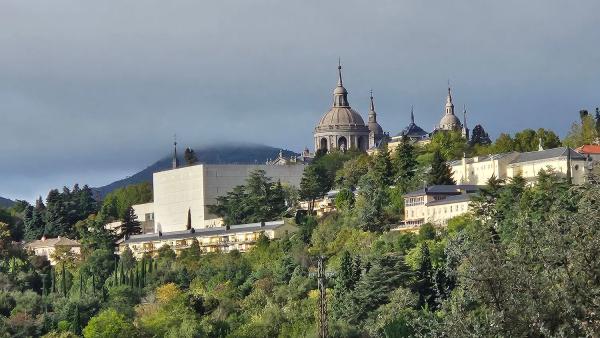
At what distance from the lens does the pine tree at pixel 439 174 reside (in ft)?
252

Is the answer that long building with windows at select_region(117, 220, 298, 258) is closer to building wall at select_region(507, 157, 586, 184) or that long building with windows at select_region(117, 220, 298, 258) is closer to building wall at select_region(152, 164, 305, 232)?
building wall at select_region(152, 164, 305, 232)

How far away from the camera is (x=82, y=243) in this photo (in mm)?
89375

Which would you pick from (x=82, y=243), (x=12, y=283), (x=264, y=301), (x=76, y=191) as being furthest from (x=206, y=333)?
(x=76, y=191)

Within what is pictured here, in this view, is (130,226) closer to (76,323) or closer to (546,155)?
(76,323)

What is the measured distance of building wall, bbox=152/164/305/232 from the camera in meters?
90.1

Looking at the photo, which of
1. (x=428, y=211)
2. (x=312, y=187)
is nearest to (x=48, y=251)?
(x=312, y=187)

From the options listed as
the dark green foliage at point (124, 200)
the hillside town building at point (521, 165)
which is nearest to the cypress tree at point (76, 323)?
the hillside town building at point (521, 165)

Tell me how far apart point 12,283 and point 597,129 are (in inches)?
1403

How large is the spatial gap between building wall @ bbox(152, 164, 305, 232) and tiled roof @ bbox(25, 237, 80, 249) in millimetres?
5958

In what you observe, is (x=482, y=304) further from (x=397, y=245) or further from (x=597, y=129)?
(x=597, y=129)

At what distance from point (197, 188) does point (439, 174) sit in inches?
759

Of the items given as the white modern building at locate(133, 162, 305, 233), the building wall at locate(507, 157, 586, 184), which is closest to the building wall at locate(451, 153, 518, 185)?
the building wall at locate(507, 157, 586, 184)

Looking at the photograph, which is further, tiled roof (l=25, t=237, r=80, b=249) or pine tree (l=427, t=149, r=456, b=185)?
tiled roof (l=25, t=237, r=80, b=249)

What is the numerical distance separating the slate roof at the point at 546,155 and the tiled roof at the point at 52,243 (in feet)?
100
